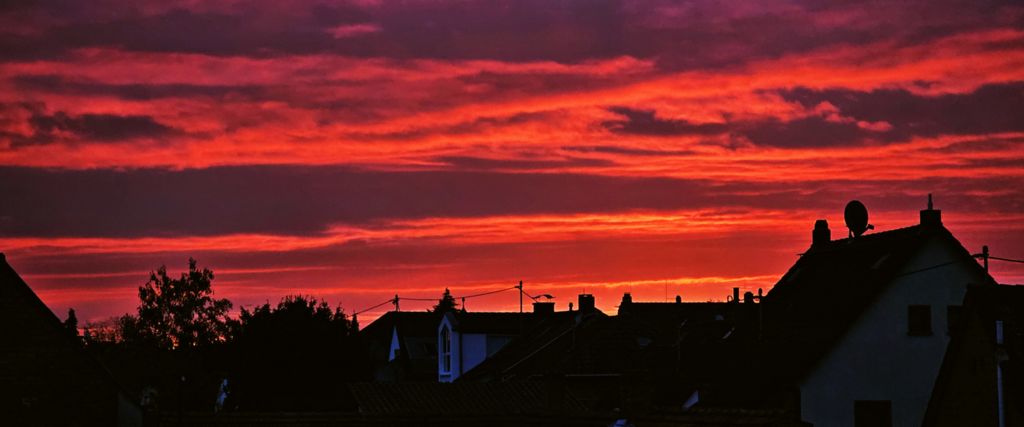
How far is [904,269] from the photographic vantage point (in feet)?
178

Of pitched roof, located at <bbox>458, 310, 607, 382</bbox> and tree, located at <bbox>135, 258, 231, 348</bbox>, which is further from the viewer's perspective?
tree, located at <bbox>135, 258, 231, 348</bbox>

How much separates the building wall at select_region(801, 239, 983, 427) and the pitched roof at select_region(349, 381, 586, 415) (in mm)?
9793

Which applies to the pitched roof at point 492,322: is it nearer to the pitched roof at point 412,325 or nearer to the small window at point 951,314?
the pitched roof at point 412,325

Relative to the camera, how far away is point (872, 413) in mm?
54938

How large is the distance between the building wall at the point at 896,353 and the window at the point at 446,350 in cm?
3912

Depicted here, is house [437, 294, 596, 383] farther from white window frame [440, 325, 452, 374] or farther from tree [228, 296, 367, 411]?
tree [228, 296, 367, 411]

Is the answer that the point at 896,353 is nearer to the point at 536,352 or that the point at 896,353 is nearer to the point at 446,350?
the point at 536,352

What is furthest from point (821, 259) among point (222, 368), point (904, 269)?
point (222, 368)

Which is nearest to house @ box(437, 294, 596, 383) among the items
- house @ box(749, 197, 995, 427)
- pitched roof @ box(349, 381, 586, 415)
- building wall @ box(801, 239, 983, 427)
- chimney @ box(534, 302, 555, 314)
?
chimney @ box(534, 302, 555, 314)

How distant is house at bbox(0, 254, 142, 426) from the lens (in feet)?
166

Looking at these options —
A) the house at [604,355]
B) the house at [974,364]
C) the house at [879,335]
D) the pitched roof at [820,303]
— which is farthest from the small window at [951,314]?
the house at [604,355]

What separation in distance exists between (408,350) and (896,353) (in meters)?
57.9

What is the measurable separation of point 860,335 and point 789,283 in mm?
6450

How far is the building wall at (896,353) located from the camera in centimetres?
5362
